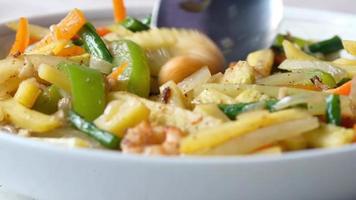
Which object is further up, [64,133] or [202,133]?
[202,133]

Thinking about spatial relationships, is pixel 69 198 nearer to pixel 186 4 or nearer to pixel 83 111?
pixel 83 111

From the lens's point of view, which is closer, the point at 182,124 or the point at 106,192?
the point at 106,192

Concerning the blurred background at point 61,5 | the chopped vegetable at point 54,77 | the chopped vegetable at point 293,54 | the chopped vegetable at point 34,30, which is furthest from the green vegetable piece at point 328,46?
the blurred background at point 61,5

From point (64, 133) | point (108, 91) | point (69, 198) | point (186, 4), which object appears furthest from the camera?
point (186, 4)

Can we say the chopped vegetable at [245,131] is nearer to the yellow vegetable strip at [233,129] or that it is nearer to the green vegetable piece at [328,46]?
the yellow vegetable strip at [233,129]

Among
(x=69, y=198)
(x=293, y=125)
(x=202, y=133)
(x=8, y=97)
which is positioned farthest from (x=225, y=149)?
(x=8, y=97)

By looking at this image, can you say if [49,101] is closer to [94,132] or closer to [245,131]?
[94,132]
